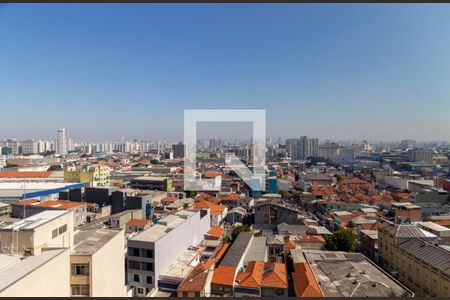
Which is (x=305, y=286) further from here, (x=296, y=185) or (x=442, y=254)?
(x=296, y=185)

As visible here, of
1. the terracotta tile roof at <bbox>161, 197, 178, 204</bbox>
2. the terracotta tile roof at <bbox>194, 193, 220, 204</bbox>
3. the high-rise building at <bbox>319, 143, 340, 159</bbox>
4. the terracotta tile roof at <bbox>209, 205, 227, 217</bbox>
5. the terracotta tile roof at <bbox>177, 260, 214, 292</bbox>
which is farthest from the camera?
the high-rise building at <bbox>319, 143, 340, 159</bbox>

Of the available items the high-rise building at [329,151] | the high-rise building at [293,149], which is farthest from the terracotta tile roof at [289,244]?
the high-rise building at [329,151]

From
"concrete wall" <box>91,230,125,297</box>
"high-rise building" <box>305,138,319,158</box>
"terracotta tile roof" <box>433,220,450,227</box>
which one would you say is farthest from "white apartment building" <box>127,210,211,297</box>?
"high-rise building" <box>305,138,319,158</box>

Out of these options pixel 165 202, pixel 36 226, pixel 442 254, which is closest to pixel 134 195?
pixel 165 202

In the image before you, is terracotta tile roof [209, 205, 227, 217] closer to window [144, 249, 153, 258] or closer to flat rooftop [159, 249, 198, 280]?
flat rooftop [159, 249, 198, 280]

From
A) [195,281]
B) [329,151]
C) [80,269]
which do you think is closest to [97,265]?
[80,269]

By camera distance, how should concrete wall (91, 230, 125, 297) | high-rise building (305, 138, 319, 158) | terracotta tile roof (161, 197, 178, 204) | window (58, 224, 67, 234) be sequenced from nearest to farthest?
concrete wall (91, 230, 125, 297), window (58, 224, 67, 234), terracotta tile roof (161, 197, 178, 204), high-rise building (305, 138, 319, 158)

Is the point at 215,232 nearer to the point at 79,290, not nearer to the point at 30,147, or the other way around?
the point at 79,290
